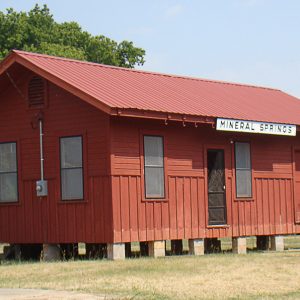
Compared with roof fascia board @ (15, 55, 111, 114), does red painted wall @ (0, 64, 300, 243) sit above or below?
below

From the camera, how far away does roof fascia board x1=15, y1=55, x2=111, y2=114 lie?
2342 centimetres

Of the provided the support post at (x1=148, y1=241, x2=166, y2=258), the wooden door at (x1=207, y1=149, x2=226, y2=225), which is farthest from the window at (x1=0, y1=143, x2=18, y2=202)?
the wooden door at (x1=207, y1=149, x2=226, y2=225)

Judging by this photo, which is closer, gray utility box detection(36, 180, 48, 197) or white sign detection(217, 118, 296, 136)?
gray utility box detection(36, 180, 48, 197)

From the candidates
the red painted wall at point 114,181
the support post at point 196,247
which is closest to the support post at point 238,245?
the red painted wall at point 114,181

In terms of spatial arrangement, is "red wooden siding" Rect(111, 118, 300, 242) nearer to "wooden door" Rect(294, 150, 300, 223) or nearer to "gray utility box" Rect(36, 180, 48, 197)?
"wooden door" Rect(294, 150, 300, 223)

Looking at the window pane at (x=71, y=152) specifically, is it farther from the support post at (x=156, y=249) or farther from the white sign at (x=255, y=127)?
the white sign at (x=255, y=127)

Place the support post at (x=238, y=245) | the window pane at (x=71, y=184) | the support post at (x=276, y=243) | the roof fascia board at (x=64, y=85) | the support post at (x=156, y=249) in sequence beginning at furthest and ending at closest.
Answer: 1. the support post at (x=276, y=243)
2. the support post at (x=238, y=245)
3. the support post at (x=156, y=249)
4. the window pane at (x=71, y=184)
5. the roof fascia board at (x=64, y=85)

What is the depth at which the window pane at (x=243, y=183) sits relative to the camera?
28041mm

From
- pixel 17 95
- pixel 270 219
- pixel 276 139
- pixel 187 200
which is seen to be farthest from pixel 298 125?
pixel 17 95

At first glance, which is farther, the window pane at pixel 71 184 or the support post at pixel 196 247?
the support post at pixel 196 247

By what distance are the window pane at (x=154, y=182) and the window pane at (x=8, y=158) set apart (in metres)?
3.88

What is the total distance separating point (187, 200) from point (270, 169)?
13.0ft

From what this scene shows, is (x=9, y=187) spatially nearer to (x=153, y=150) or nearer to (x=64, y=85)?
(x=64, y=85)

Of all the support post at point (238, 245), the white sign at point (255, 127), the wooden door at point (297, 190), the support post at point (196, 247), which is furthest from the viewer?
the wooden door at point (297, 190)
